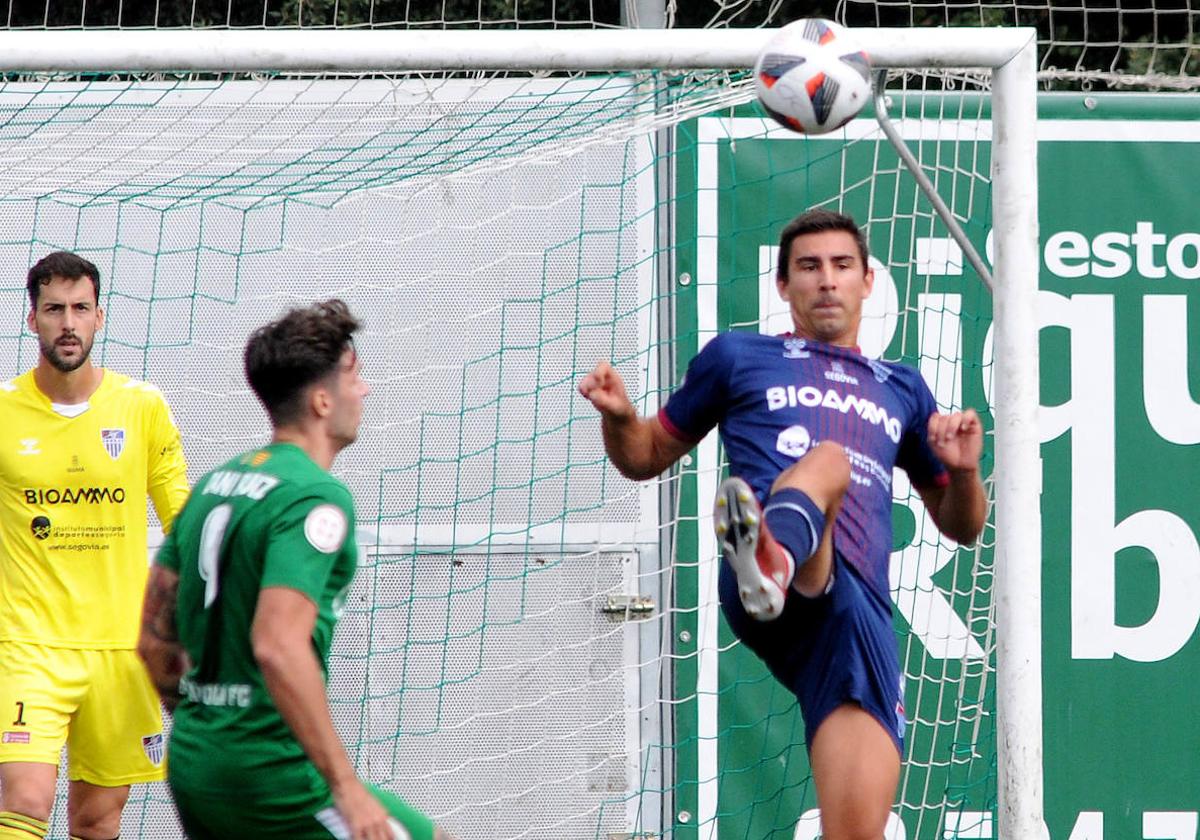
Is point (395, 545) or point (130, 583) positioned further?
point (395, 545)

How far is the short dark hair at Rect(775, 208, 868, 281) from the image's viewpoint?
4.43 m

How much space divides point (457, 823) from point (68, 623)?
1701mm

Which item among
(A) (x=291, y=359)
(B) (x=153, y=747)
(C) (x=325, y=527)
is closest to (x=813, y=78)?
(A) (x=291, y=359)

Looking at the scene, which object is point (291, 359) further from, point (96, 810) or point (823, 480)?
point (96, 810)

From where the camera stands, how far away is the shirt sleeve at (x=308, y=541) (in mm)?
3117

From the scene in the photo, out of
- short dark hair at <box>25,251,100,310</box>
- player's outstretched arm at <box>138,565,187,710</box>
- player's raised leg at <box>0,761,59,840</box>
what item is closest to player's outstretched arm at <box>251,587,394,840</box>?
player's outstretched arm at <box>138,565,187,710</box>

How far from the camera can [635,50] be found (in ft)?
15.9

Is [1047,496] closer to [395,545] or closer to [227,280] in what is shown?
[395,545]

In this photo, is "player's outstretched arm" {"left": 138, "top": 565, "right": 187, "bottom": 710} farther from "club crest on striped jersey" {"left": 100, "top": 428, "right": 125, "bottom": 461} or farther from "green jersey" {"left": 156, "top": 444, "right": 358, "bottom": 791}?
"club crest on striped jersey" {"left": 100, "top": 428, "right": 125, "bottom": 461}

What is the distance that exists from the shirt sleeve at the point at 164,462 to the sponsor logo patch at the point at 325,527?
2238 mm

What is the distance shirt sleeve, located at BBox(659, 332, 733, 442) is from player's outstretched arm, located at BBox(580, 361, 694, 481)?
0.04 meters

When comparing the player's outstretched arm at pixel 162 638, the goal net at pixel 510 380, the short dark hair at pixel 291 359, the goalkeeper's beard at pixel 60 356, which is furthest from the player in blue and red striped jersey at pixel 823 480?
the goalkeeper's beard at pixel 60 356

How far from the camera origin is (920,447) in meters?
4.50

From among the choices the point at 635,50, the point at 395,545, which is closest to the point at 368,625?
the point at 395,545
